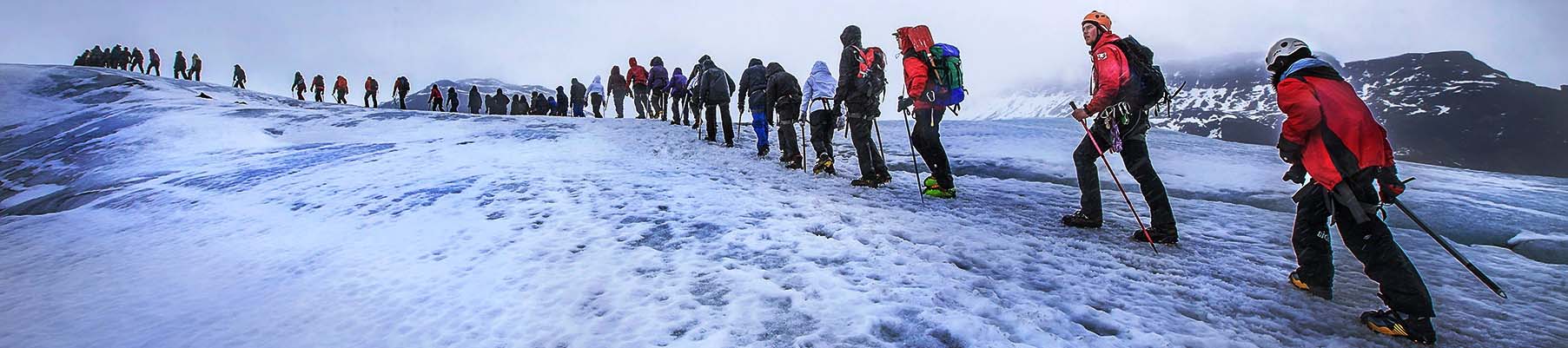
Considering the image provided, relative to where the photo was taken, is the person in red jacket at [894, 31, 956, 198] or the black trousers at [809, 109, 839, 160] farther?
the black trousers at [809, 109, 839, 160]

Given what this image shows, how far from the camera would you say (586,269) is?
381 centimetres

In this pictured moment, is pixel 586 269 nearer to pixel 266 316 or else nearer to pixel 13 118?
pixel 266 316

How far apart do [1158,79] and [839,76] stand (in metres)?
3.34

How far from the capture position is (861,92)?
24.0ft

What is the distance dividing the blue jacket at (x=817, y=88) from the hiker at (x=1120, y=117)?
12.4ft

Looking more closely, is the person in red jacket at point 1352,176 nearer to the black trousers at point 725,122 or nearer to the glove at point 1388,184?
the glove at point 1388,184

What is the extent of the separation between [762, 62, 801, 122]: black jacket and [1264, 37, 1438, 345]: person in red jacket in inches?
247

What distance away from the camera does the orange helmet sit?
193 inches

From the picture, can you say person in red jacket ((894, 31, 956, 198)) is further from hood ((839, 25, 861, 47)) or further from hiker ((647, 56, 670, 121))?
hiker ((647, 56, 670, 121))

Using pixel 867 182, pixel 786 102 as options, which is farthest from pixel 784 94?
pixel 867 182

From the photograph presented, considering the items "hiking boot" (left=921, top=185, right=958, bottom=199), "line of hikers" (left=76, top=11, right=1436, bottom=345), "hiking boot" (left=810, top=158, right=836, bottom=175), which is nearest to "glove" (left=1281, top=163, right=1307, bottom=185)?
"line of hikers" (left=76, top=11, right=1436, bottom=345)

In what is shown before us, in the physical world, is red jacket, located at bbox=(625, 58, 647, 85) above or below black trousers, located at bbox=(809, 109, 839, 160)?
above

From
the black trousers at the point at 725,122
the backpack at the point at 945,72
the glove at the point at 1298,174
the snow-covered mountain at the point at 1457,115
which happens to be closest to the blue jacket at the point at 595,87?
the black trousers at the point at 725,122

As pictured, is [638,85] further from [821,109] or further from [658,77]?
[821,109]
